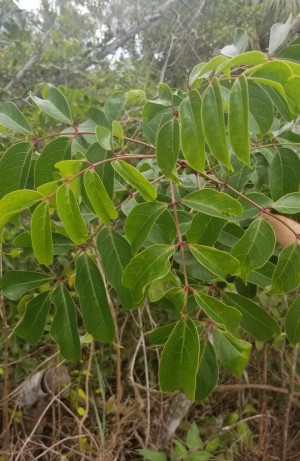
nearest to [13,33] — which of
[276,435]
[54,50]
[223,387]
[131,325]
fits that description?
[54,50]

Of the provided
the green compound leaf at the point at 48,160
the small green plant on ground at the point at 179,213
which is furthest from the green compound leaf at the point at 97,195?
the green compound leaf at the point at 48,160

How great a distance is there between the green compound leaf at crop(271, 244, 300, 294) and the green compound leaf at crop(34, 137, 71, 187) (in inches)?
16.5

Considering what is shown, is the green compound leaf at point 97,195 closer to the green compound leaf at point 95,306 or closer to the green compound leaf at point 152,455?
the green compound leaf at point 95,306

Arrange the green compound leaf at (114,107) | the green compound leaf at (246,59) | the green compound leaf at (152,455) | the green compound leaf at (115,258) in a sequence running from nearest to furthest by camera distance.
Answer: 1. the green compound leaf at (246,59)
2. the green compound leaf at (115,258)
3. the green compound leaf at (114,107)
4. the green compound leaf at (152,455)

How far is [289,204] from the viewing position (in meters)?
0.68

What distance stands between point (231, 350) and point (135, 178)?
320mm

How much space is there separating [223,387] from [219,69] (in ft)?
5.80

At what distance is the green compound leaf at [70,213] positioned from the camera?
60cm

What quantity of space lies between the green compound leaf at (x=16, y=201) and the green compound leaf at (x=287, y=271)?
0.41 metres

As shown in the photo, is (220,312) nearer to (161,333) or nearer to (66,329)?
(161,333)

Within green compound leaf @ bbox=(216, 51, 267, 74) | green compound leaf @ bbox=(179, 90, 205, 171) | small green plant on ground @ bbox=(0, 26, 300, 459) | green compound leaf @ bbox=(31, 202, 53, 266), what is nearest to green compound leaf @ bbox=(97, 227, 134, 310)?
small green plant on ground @ bbox=(0, 26, 300, 459)

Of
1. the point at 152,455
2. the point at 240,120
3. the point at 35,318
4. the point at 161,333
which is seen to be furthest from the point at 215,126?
the point at 152,455

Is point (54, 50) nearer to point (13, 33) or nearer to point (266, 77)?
point (13, 33)

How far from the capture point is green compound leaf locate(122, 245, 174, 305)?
60 centimetres
